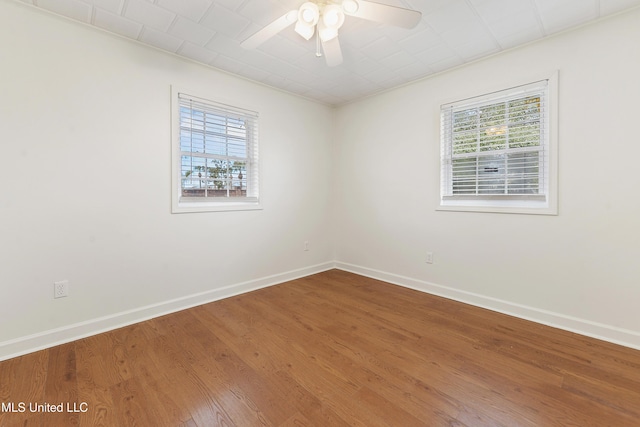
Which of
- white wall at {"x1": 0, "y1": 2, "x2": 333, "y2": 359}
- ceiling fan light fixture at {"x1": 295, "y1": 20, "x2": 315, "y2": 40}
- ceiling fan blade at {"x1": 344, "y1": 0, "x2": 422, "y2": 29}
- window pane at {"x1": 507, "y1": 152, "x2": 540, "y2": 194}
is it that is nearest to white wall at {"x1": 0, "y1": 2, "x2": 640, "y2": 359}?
white wall at {"x1": 0, "y1": 2, "x2": 333, "y2": 359}

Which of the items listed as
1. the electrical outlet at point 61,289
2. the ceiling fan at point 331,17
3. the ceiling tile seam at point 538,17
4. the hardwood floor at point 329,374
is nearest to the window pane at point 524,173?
the ceiling tile seam at point 538,17

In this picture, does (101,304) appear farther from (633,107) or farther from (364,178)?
(633,107)

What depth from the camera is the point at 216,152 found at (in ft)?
10.1

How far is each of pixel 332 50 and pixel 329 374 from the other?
2216 mm

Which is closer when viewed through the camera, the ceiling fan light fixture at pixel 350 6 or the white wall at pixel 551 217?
the ceiling fan light fixture at pixel 350 6

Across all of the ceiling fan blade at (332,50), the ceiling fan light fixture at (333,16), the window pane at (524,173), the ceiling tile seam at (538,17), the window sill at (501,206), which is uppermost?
the ceiling tile seam at (538,17)

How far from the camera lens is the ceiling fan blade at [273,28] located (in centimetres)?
176

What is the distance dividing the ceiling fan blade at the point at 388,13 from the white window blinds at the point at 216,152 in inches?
74.8

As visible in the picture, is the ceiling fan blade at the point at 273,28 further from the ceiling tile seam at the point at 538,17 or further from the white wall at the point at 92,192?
A: the ceiling tile seam at the point at 538,17

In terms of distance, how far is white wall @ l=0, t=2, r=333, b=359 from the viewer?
2.01 m

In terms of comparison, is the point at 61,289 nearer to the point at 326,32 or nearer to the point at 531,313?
the point at 326,32

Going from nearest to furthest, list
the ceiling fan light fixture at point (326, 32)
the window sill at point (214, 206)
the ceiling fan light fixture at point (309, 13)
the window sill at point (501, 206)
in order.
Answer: the ceiling fan light fixture at point (309, 13) → the ceiling fan light fixture at point (326, 32) → the window sill at point (501, 206) → the window sill at point (214, 206)

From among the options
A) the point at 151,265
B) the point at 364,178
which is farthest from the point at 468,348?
the point at 151,265

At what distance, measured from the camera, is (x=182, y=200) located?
2871mm
